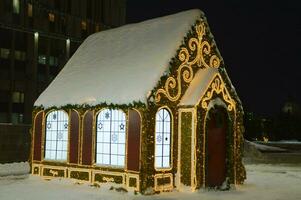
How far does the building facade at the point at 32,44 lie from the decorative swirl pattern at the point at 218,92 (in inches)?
1578

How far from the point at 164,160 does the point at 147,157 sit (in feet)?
3.03

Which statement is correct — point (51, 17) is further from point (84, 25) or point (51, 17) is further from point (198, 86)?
point (198, 86)

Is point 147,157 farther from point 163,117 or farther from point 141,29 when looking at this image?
point 141,29

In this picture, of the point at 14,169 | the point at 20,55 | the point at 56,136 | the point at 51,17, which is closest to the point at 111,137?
the point at 56,136

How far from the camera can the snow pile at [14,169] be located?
20.3 metres

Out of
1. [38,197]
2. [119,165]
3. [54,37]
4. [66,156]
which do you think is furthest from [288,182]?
[54,37]

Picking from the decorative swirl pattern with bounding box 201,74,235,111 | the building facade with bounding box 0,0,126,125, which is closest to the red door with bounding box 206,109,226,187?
the decorative swirl pattern with bounding box 201,74,235,111

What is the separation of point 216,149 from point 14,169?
419 inches

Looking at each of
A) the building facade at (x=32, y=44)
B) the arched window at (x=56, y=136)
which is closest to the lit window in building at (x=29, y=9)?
the building facade at (x=32, y=44)

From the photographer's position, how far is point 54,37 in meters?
56.3

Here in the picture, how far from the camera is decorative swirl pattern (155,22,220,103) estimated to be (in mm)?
14977

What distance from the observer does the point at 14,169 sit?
21953 mm

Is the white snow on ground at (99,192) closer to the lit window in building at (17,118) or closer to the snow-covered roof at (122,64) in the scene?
the snow-covered roof at (122,64)

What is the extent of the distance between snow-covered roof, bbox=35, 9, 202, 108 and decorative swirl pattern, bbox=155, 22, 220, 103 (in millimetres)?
414
